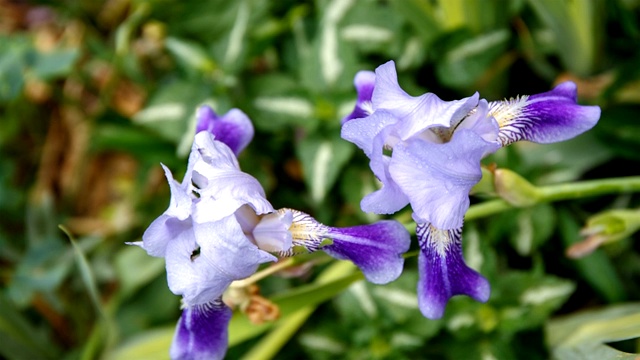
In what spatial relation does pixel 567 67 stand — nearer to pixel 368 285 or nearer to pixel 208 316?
pixel 368 285

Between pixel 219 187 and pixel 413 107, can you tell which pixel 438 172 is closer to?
pixel 413 107

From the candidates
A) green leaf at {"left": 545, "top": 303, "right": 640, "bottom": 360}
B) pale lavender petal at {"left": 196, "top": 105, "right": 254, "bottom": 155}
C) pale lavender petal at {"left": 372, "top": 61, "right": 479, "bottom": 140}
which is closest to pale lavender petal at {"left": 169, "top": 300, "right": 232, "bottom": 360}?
pale lavender petal at {"left": 196, "top": 105, "right": 254, "bottom": 155}

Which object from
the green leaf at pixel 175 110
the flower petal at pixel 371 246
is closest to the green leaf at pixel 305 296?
the flower petal at pixel 371 246

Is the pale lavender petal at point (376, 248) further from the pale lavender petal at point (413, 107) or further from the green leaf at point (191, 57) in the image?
the green leaf at point (191, 57)

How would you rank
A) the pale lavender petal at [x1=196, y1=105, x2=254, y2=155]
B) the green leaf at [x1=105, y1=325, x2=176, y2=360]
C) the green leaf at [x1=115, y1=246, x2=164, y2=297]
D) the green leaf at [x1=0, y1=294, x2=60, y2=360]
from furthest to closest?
the green leaf at [x1=115, y1=246, x2=164, y2=297], the green leaf at [x1=0, y1=294, x2=60, y2=360], the green leaf at [x1=105, y1=325, x2=176, y2=360], the pale lavender petal at [x1=196, y1=105, x2=254, y2=155]

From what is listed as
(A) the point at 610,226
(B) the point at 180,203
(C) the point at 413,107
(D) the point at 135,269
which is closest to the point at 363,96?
(C) the point at 413,107

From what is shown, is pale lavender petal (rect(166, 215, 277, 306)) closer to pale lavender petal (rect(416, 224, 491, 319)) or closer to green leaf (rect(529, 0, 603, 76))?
pale lavender petal (rect(416, 224, 491, 319))
